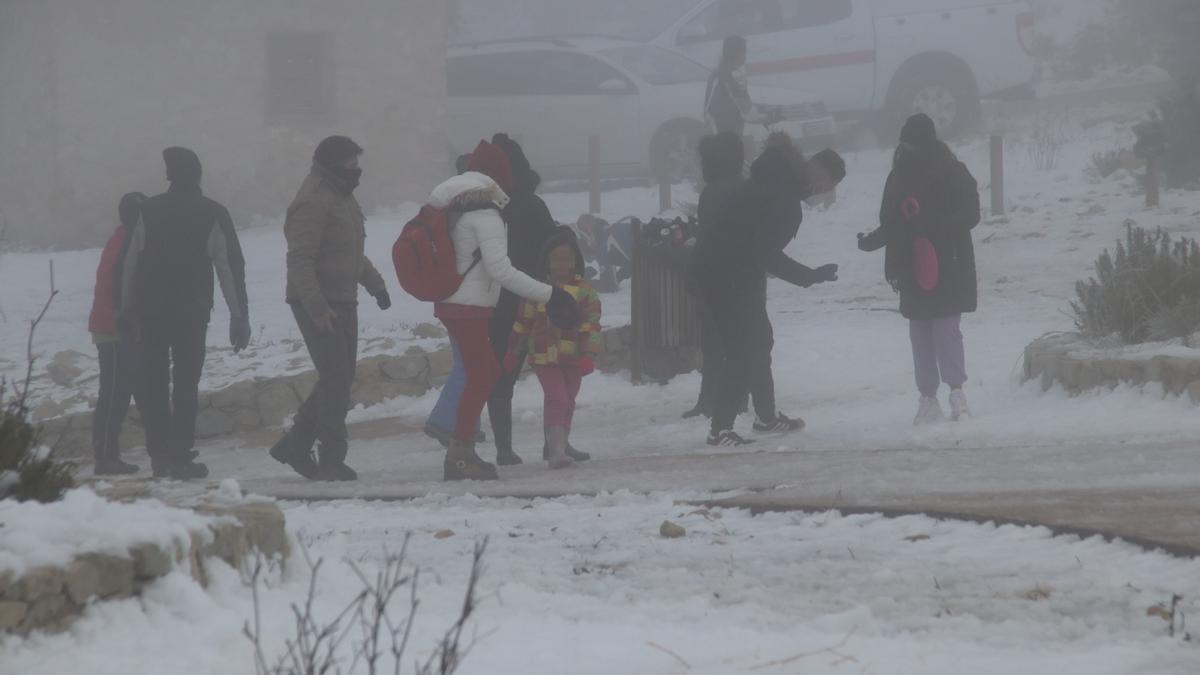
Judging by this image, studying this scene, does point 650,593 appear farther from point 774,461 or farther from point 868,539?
point 774,461

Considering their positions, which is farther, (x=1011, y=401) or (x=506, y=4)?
(x=506, y=4)

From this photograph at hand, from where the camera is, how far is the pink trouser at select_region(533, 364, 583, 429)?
818 cm

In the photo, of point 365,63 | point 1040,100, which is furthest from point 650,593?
point 1040,100

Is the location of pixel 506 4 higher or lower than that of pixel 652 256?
higher

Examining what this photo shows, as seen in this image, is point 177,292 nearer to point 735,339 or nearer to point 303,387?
point 303,387

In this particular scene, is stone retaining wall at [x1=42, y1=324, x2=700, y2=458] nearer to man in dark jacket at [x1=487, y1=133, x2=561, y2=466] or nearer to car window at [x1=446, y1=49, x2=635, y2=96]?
man in dark jacket at [x1=487, y1=133, x2=561, y2=466]

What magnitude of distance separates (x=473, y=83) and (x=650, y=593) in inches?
697

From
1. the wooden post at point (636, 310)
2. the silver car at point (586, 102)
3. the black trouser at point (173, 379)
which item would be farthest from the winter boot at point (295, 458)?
the silver car at point (586, 102)

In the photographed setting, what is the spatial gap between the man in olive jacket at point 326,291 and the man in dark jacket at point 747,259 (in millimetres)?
1947

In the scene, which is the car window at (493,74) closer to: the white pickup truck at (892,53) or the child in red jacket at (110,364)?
the white pickup truck at (892,53)

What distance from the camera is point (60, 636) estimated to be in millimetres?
3936

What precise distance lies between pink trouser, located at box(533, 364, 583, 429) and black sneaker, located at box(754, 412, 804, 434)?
1417 mm

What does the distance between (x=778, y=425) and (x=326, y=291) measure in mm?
2683

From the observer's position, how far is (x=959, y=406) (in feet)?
29.4
